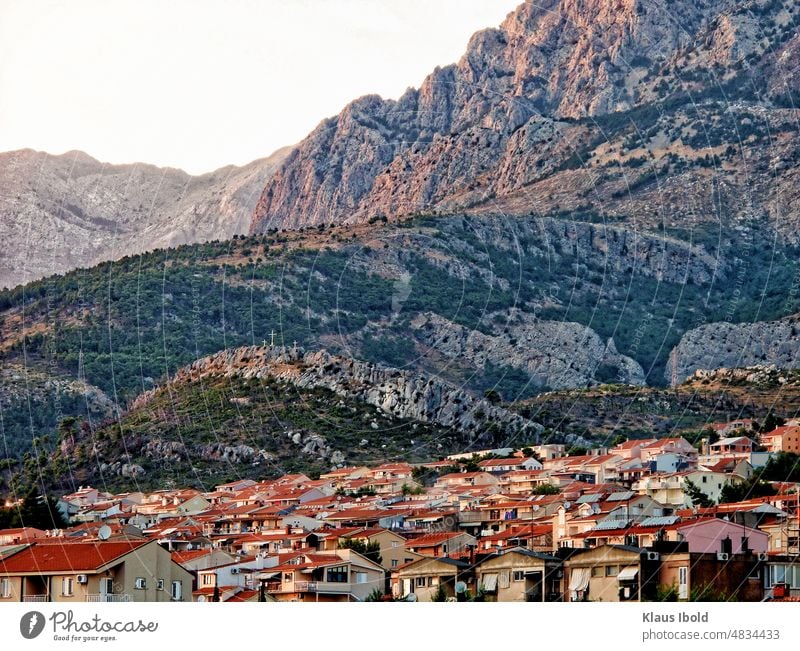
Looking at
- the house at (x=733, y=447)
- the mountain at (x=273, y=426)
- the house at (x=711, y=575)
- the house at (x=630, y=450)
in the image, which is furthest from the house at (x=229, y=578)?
the mountain at (x=273, y=426)

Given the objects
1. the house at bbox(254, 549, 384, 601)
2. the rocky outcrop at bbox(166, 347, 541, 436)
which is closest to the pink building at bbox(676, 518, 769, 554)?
the house at bbox(254, 549, 384, 601)

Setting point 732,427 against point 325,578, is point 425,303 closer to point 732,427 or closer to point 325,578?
point 732,427

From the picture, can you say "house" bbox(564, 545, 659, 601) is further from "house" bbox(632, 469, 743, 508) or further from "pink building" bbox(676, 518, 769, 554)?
"house" bbox(632, 469, 743, 508)

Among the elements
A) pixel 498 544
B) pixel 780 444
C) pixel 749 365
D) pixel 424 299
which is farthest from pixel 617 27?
pixel 498 544

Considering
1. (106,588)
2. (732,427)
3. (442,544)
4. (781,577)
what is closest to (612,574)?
(781,577)

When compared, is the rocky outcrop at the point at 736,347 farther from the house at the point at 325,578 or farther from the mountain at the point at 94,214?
the house at the point at 325,578

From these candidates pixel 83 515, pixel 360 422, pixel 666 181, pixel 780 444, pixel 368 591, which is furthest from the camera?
pixel 666 181
